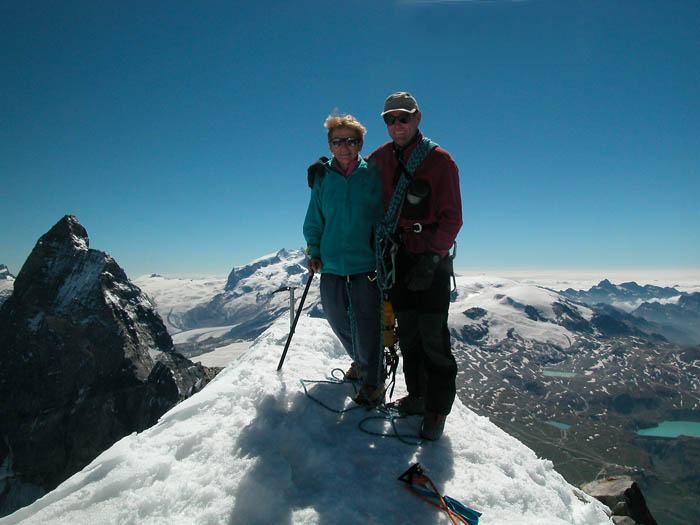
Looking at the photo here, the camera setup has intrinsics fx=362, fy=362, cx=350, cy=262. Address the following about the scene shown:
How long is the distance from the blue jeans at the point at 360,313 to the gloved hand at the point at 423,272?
75cm

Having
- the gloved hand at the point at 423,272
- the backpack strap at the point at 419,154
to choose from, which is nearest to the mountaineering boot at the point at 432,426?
the gloved hand at the point at 423,272

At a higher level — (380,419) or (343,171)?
(343,171)

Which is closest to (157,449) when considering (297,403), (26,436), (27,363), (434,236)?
(297,403)

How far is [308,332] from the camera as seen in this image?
407 inches

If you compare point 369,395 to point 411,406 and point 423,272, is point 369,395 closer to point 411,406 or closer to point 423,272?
point 411,406

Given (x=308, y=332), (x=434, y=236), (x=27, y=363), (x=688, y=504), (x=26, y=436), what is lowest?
(x=688, y=504)

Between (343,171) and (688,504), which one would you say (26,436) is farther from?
(688,504)

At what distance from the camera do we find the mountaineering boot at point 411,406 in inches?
256

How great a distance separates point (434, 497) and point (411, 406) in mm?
2282

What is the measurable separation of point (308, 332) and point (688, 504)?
240 m

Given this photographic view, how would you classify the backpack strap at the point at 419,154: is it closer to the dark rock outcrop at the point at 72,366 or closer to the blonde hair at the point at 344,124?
the blonde hair at the point at 344,124

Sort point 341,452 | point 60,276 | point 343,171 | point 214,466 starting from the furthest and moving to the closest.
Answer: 1. point 60,276
2. point 343,171
3. point 341,452
4. point 214,466

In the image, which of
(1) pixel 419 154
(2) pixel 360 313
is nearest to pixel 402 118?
(1) pixel 419 154

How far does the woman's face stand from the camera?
19.1ft
